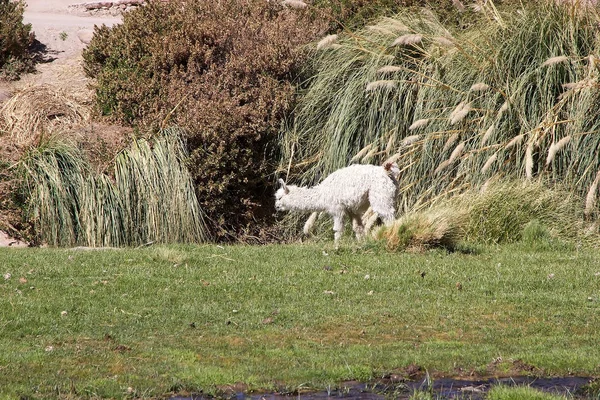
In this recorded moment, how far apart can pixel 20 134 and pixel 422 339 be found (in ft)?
32.2

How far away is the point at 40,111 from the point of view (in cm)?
1662

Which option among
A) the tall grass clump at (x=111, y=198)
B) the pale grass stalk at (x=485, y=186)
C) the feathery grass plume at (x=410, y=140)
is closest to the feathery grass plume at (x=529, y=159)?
the pale grass stalk at (x=485, y=186)

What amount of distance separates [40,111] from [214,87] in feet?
10.4

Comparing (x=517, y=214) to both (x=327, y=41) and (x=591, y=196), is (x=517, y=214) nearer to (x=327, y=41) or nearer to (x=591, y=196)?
(x=591, y=196)

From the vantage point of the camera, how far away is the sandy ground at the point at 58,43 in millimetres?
18422

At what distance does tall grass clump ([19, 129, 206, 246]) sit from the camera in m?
14.1

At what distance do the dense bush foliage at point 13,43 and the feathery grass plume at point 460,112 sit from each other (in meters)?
9.61

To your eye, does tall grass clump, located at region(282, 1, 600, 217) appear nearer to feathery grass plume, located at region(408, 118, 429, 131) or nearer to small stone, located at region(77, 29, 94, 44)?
feathery grass plume, located at region(408, 118, 429, 131)

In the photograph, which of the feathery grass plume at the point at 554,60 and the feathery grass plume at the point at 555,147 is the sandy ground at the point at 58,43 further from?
the feathery grass plume at the point at 554,60

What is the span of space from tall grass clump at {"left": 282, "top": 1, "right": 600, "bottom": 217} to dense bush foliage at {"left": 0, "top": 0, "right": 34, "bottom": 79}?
6549 millimetres

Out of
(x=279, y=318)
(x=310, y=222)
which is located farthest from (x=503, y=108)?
(x=279, y=318)

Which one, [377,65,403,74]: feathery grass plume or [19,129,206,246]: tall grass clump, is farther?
[377,65,403,74]: feathery grass plume

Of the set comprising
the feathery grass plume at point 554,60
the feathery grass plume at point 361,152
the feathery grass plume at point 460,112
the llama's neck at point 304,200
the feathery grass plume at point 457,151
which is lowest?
the llama's neck at point 304,200

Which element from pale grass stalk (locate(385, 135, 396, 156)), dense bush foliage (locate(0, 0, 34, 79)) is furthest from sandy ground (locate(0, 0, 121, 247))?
pale grass stalk (locate(385, 135, 396, 156))
